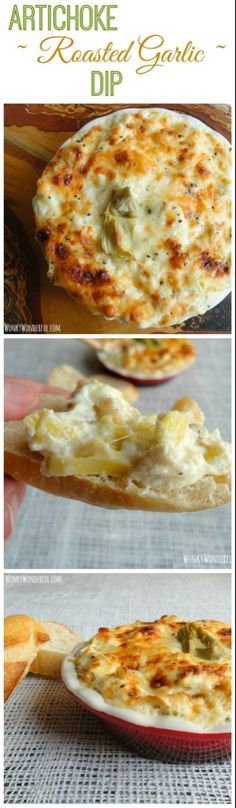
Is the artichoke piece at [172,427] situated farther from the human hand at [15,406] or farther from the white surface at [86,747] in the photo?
the human hand at [15,406]

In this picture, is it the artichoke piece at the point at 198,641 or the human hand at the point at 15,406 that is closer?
the artichoke piece at the point at 198,641

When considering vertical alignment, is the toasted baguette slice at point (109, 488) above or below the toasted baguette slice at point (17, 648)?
above

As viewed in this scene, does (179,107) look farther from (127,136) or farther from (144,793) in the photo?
(144,793)

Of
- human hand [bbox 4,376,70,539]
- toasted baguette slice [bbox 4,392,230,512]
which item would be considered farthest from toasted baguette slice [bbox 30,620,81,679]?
human hand [bbox 4,376,70,539]

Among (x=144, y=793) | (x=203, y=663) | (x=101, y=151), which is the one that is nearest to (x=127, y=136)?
(x=101, y=151)
